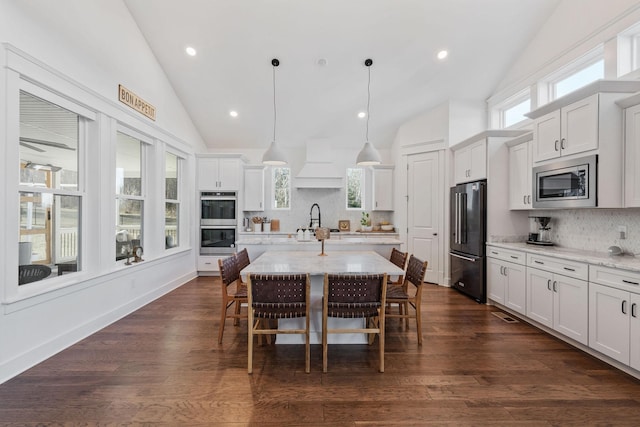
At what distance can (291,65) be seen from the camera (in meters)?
4.59

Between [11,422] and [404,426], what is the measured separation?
241 centimetres

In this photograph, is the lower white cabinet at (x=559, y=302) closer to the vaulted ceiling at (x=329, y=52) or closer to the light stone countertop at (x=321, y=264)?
the light stone countertop at (x=321, y=264)

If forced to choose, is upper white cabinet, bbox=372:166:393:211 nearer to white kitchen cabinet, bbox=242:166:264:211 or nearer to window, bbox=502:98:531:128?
window, bbox=502:98:531:128

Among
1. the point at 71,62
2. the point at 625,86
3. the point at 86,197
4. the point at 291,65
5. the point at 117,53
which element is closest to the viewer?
the point at 625,86

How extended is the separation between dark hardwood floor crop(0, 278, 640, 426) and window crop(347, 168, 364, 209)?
3.84 metres

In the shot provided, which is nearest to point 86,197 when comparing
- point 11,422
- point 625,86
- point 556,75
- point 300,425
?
point 11,422

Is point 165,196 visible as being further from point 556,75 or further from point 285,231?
point 556,75

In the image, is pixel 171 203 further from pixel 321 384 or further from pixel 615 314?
pixel 615 314

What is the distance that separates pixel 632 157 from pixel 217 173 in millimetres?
5839

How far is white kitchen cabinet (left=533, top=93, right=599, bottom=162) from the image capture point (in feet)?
9.16

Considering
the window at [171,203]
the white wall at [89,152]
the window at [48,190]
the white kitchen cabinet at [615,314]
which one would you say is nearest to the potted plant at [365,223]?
the window at [171,203]

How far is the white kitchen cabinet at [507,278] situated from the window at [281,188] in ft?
13.5

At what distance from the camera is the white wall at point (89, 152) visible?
2.33 meters

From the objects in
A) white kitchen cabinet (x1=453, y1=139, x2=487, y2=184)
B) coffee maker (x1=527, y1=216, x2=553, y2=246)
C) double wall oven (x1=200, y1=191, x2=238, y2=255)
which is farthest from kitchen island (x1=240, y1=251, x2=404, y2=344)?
double wall oven (x1=200, y1=191, x2=238, y2=255)
